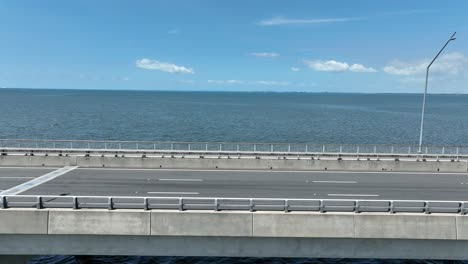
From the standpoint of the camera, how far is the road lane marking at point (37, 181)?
19.5 meters

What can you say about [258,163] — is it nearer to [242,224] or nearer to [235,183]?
[235,183]

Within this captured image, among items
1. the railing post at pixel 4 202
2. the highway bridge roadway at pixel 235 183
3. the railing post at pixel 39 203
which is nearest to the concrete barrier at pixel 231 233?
the railing post at pixel 39 203

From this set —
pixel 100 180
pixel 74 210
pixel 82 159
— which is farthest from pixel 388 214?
pixel 82 159

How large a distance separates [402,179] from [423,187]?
2.44m

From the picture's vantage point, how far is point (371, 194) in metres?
20.4

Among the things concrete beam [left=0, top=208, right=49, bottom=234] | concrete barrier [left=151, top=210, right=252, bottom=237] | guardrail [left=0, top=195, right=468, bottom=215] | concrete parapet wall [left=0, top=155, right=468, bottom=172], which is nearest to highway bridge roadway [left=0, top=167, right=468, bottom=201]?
concrete parapet wall [left=0, top=155, right=468, bottom=172]

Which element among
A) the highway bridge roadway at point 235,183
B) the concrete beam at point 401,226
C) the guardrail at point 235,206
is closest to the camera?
the concrete beam at point 401,226

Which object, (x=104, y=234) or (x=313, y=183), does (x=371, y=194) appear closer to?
(x=313, y=183)

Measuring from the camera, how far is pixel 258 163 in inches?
1094

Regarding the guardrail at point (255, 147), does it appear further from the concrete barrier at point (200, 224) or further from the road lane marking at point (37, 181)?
the concrete barrier at point (200, 224)

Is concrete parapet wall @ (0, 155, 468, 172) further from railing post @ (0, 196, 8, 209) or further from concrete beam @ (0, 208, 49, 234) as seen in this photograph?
concrete beam @ (0, 208, 49, 234)

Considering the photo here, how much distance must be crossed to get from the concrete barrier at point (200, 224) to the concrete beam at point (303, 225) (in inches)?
23.0

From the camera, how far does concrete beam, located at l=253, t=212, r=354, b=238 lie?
1502 cm

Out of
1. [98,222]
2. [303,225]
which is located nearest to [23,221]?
[98,222]
